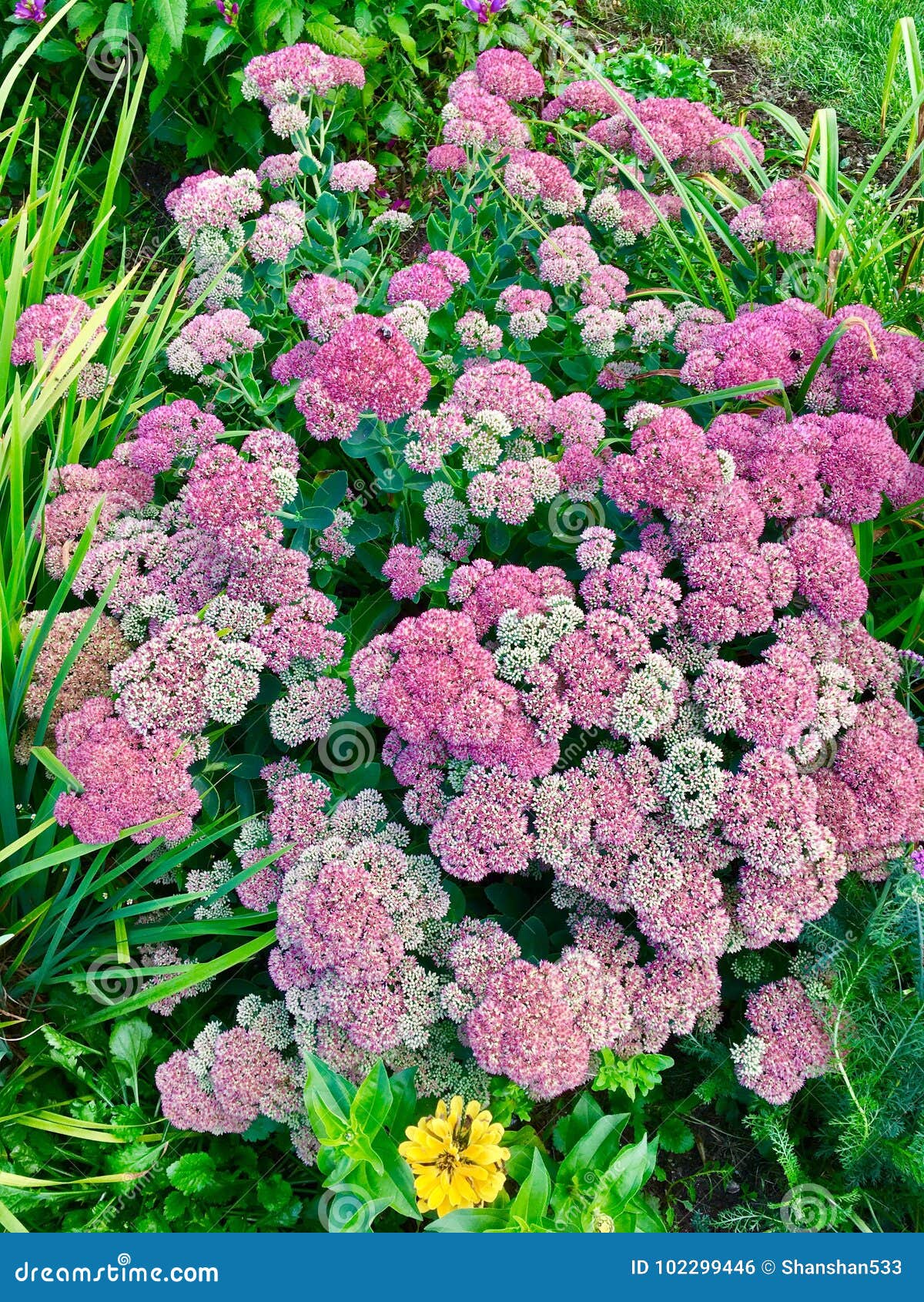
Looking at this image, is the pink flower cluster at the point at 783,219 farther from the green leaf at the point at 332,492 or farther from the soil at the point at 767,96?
the soil at the point at 767,96

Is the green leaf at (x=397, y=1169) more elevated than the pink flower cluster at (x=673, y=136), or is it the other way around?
the pink flower cluster at (x=673, y=136)

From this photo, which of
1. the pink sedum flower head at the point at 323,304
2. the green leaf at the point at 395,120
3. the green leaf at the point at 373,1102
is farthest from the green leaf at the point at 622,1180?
the green leaf at the point at 395,120

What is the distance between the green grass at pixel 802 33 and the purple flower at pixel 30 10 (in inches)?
121

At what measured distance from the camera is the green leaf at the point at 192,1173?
83.3 inches

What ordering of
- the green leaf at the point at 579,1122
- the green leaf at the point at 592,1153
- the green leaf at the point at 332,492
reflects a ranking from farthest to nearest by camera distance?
1. the green leaf at the point at 332,492
2. the green leaf at the point at 579,1122
3. the green leaf at the point at 592,1153

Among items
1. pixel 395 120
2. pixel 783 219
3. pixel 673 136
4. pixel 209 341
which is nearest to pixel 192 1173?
pixel 209 341

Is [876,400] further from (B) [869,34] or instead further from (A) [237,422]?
(B) [869,34]

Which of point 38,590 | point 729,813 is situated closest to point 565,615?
point 729,813

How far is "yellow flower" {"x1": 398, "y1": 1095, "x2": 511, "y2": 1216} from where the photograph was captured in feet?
6.05

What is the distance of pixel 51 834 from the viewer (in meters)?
2.31

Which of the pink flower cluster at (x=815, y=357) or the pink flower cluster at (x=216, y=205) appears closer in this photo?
the pink flower cluster at (x=815, y=357)

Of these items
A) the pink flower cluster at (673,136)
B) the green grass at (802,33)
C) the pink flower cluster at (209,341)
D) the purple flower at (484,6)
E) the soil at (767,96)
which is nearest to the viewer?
the pink flower cluster at (209,341)

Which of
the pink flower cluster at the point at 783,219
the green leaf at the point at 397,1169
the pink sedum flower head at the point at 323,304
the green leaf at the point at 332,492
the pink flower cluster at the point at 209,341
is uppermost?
the pink flower cluster at the point at 783,219

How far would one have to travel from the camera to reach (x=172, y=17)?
3.56 m
